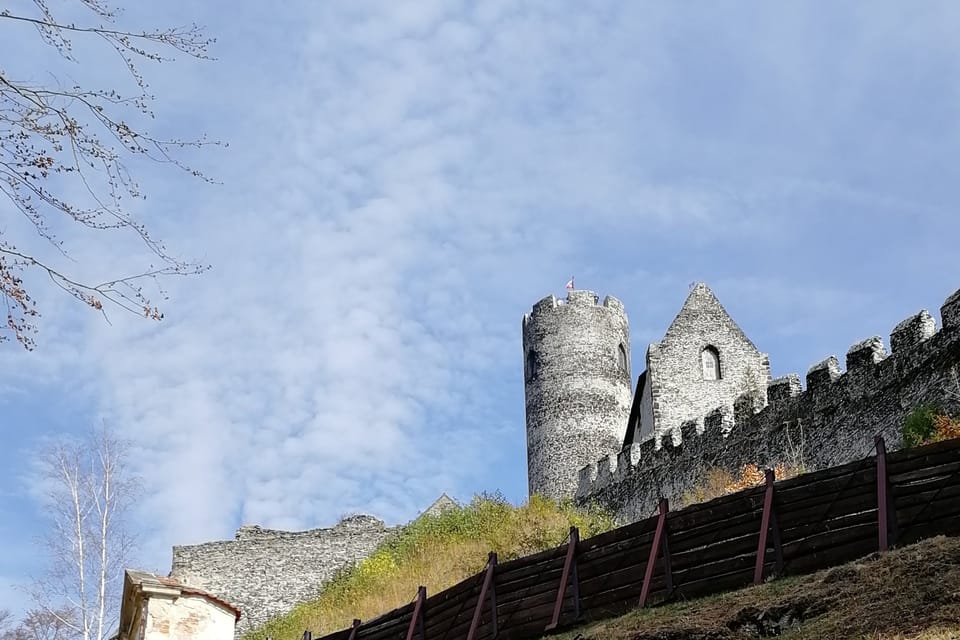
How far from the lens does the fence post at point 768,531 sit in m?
12.1

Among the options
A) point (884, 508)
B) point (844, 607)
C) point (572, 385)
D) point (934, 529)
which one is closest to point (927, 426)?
point (884, 508)

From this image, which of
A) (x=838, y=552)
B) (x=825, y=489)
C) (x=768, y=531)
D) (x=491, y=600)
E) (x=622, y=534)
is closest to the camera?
(x=838, y=552)

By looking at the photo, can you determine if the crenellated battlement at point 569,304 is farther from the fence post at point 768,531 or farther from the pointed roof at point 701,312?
the fence post at point 768,531

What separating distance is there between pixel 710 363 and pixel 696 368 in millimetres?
456

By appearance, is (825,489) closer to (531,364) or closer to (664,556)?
(664,556)

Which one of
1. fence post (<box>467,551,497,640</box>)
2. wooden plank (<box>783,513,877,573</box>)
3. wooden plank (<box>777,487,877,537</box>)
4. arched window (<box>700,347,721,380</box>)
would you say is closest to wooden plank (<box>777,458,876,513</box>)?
wooden plank (<box>777,487,877,537</box>)

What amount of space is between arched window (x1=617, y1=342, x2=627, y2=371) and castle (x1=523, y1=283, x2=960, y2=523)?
0.08m

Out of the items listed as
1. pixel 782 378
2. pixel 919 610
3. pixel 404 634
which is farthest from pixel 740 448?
pixel 919 610

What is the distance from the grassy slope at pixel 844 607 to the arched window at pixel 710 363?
2365 cm

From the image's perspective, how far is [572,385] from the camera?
38.8 metres

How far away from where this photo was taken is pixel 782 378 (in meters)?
25.2

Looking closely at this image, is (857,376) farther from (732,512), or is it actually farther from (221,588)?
(221,588)

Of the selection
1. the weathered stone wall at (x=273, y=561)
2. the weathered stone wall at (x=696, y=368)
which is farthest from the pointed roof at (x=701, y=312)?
the weathered stone wall at (x=273, y=561)

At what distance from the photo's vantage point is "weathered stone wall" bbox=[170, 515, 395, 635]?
3381cm
